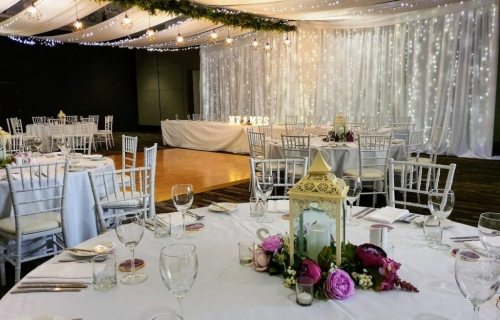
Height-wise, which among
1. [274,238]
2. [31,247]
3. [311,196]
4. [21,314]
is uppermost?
[311,196]

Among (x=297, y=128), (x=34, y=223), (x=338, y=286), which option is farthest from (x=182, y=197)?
(x=297, y=128)

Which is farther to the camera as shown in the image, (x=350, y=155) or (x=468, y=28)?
(x=468, y=28)

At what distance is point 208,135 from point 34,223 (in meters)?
7.69

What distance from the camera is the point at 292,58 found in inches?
443

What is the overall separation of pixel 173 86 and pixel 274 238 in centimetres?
1485

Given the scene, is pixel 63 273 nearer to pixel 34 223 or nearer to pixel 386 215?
pixel 386 215

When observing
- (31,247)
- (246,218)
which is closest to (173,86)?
(31,247)

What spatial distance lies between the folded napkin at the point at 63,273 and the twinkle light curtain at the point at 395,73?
8890 mm

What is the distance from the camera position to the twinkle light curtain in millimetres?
8453

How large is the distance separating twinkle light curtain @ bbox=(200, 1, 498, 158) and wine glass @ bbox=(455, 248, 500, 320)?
8.50m

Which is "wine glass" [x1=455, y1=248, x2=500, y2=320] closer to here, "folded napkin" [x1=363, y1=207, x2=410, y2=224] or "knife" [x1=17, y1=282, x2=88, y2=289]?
"folded napkin" [x1=363, y1=207, x2=410, y2=224]

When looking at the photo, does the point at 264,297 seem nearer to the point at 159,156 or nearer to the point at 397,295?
the point at 397,295

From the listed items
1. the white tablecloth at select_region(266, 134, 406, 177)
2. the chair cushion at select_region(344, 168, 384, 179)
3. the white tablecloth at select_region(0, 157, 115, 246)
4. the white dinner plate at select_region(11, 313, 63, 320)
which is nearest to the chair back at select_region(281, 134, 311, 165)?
the white tablecloth at select_region(266, 134, 406, 177)

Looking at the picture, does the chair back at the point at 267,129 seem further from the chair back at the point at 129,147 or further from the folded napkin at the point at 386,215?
the folded napkin at the point at 386,215
